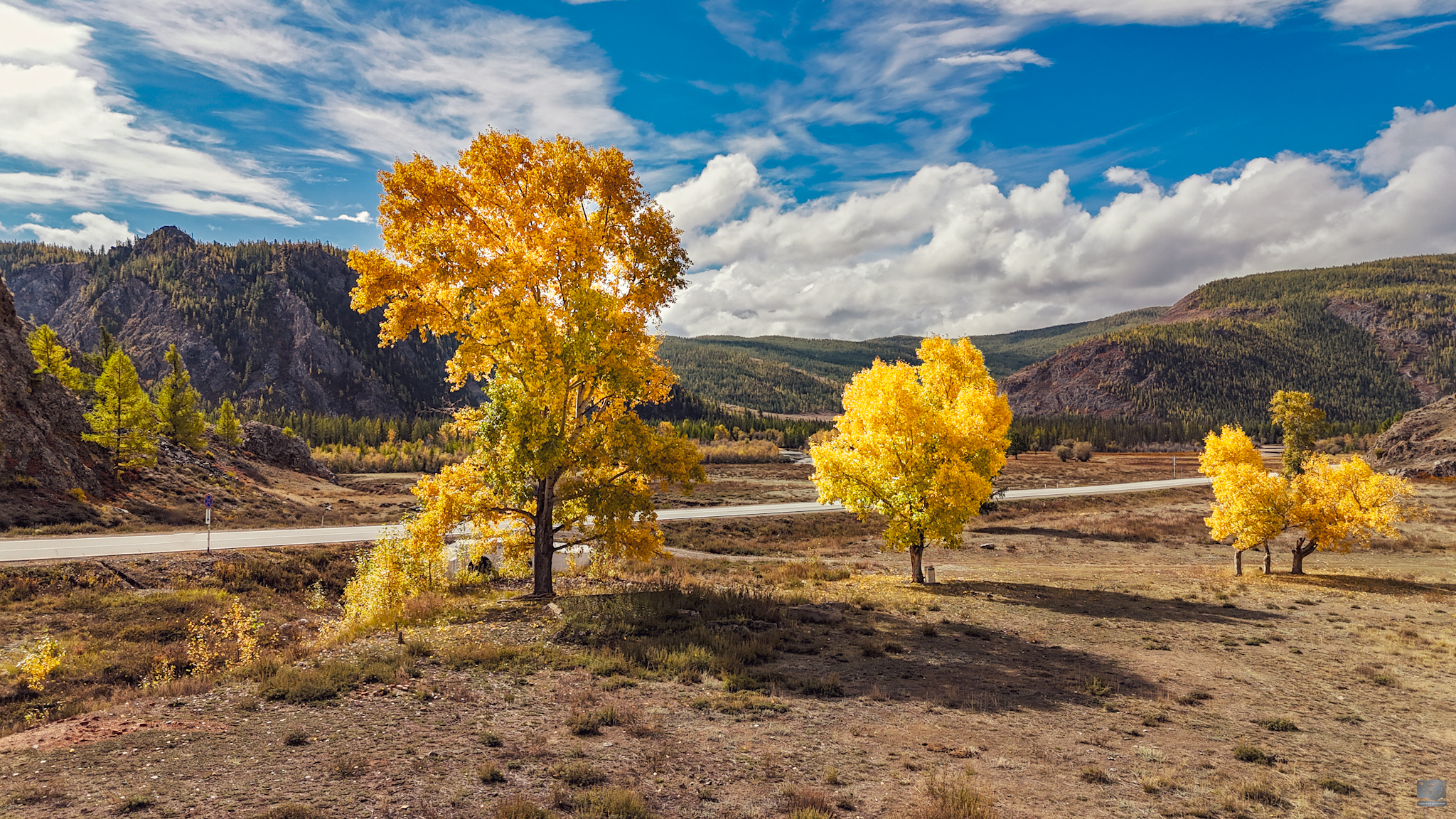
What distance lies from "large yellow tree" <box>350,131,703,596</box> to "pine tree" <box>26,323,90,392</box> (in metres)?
50.6

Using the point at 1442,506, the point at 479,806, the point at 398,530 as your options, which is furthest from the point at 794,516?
the point at 1442,506

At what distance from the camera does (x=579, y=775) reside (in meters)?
9.20

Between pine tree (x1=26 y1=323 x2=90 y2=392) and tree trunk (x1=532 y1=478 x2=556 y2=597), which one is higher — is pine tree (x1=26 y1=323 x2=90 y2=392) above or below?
above

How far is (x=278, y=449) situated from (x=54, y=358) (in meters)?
30.8

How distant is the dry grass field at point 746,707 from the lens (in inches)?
347

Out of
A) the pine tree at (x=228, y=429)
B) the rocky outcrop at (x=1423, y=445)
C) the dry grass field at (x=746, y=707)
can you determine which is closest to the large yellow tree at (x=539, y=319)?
the dry grass field at (x=746, y=707)

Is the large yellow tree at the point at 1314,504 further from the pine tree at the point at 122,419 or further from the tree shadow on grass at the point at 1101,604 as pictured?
the pine tree at the point at 122,419

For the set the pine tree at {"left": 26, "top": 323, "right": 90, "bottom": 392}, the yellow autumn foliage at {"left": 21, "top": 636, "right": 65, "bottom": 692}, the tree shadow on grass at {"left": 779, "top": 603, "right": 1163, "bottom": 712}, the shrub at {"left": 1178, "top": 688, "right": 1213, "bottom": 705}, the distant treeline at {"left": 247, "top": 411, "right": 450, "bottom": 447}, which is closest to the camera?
the tree shadow on grass at {"left": 779, "top": 603, "right": 1163, "bottom": 712}

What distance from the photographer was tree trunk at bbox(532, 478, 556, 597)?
2016cm

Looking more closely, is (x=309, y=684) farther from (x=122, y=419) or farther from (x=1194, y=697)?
(x=122, y=419)

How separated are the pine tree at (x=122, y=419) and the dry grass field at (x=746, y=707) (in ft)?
73.5

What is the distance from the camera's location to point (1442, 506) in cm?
5778

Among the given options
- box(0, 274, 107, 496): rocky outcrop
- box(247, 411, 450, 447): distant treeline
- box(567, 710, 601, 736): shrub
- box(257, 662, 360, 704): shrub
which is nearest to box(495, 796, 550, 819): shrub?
box(567, 710, 601, 736): shrub

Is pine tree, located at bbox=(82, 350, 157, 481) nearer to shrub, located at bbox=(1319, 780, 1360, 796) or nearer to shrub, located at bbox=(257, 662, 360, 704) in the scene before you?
shrub, located at bbox=(257, 662, 360, 704)
